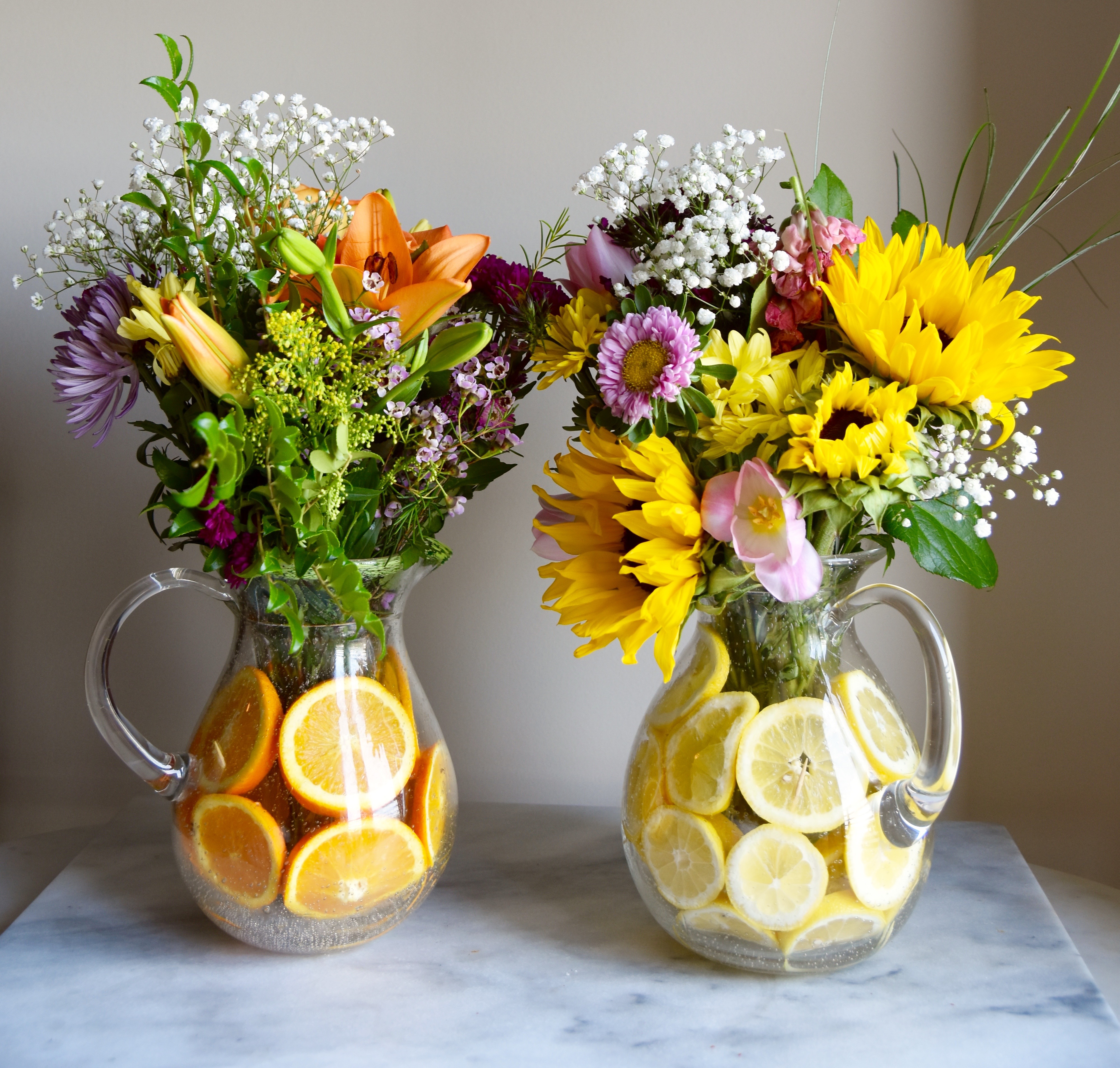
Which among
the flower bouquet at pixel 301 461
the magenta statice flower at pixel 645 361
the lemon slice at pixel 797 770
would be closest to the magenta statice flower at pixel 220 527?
the flower bouquet at pixel 301 461

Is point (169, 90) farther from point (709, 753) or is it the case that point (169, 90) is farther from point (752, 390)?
→ point (709, 753)

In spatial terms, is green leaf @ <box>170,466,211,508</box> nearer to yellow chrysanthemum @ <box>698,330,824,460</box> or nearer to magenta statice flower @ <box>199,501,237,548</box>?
magenta statice flower @ <box>199,501,237,548</box>

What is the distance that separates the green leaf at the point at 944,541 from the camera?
2.01ft

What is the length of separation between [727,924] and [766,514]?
268mm

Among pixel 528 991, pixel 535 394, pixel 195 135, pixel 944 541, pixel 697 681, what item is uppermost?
pixel 195 135

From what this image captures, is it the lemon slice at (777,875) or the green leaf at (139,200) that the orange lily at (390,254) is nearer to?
the green leaf at (139,200)

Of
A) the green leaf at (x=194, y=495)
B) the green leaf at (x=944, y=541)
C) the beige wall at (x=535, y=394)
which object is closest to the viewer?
the green leaf at (x=194, y=495)

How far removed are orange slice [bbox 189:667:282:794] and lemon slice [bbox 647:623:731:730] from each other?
0.84ft

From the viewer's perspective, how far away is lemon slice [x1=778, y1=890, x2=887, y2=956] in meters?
0.62

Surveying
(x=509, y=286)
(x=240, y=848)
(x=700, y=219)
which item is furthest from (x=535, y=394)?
(x=240, y=848)

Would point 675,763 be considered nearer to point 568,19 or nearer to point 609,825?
point 609,825

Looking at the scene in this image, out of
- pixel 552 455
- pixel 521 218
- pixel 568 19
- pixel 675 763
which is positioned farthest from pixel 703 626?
pixel 568 19

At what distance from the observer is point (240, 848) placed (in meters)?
0.65

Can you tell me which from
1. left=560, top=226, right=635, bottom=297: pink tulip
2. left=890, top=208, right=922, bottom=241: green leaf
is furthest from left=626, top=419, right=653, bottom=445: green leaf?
left=890, top=208, right=922, bottom=241: green leaf
